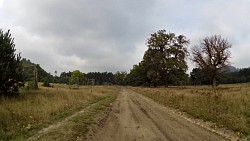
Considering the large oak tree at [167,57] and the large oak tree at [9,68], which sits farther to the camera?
the large oak tree at [167,57]

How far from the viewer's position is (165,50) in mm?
69188

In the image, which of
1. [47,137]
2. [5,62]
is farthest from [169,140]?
[5,62]

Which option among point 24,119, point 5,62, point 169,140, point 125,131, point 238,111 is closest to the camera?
point 169,140

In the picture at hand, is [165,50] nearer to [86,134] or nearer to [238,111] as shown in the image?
[238,111]

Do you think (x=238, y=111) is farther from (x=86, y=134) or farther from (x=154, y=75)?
(x=154, y=75)

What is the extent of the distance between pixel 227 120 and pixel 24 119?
10.0m

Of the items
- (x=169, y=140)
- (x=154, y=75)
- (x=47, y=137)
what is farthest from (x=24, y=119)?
(x=154, y=75)

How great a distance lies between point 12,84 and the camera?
69.3ft

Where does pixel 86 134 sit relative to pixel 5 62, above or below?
below

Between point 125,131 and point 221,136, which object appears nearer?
point 221,136

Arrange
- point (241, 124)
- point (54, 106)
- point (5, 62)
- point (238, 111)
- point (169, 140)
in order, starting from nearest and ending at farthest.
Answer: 1. point (169, 140)
2. point (241, 124)
3. point (238, 111)
4. point (54, 106)
5. point (5, 62)

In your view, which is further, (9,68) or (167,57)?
(167,57)

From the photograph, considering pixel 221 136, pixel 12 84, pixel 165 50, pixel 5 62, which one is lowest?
pixel 221 136

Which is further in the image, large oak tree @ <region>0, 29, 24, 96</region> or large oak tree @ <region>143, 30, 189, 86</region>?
large oak tree @ <region>143, 30, 189, 86</region>
